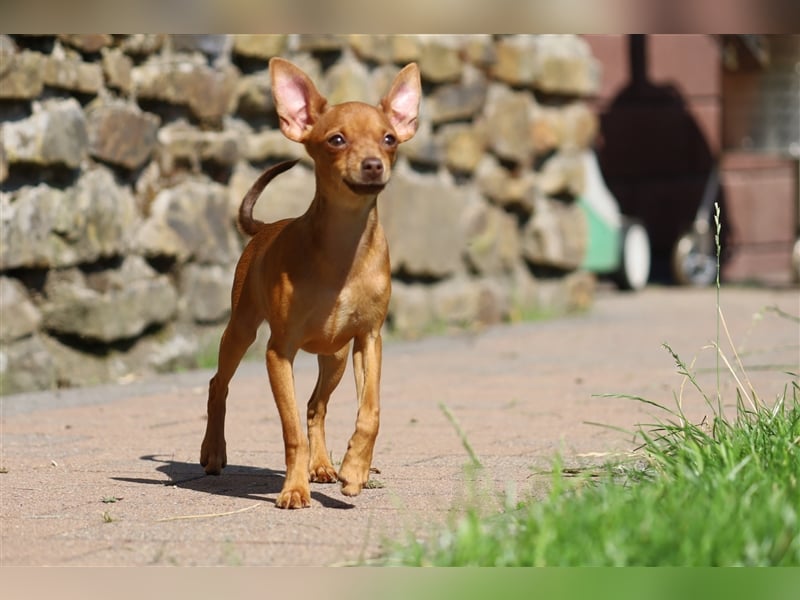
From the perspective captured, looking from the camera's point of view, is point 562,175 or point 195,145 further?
point 562,175

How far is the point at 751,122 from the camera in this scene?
1211cm

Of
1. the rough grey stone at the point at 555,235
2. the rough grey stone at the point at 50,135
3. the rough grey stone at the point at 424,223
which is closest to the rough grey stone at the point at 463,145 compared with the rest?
the rough grey stone at the point at 424,223

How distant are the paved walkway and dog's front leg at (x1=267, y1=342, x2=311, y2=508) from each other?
0.05 metres

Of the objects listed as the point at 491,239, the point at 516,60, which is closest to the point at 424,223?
the point at 491,239

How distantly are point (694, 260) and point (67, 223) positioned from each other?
6271mm

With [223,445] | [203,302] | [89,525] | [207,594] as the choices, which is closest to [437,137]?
[203,302]

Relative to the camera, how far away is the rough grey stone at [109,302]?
224 inches

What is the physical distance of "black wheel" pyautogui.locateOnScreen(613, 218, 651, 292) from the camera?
32.7 feet

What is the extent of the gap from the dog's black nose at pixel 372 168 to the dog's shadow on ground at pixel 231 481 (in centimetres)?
83

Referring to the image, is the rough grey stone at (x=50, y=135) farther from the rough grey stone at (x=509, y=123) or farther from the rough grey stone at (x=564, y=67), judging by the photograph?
the rough grey stone at (x=564, y=67)

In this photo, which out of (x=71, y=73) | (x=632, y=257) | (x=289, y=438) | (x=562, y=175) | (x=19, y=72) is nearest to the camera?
(x=289, y=438)

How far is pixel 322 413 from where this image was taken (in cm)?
393

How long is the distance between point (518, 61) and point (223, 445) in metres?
4.91

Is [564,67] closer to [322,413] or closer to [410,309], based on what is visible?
[410,309]
